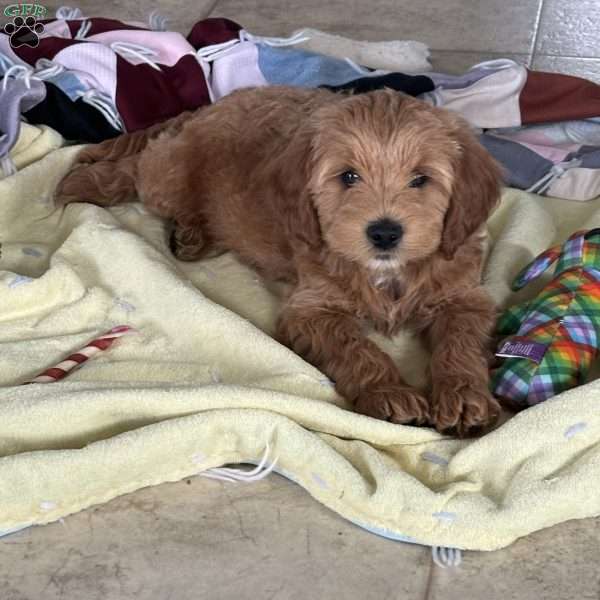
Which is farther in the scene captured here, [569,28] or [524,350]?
[569,28]

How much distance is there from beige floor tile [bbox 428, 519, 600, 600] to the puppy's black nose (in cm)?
84

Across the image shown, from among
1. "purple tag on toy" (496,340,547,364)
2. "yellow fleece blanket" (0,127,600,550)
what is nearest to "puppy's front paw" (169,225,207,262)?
"yellow fleece blanket" (0,127,600,550)

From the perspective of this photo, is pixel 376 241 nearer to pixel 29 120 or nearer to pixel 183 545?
pixel 183 545

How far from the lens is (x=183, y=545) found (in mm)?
2359

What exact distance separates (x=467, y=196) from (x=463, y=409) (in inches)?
23.7

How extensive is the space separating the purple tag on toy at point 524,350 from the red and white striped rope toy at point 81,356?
1.12 meters

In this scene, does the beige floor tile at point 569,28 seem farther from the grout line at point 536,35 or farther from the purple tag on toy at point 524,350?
the purple tag on toy at point 524,350

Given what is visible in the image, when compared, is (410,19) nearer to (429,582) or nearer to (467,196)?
(467,196)

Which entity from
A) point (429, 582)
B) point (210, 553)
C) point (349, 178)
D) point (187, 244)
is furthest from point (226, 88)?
point (429, 582)

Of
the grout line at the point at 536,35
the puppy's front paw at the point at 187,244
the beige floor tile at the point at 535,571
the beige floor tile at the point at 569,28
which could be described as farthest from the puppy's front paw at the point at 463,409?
the beige floor tile at the point at 569,28

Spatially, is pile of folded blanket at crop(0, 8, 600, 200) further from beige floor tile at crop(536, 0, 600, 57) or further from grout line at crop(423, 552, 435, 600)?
grout line at crop(423, 552, 435, 600)

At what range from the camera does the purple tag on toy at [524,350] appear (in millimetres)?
2627

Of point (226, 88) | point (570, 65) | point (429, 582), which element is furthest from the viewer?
point (570, 65)

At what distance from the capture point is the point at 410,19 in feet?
17.8
